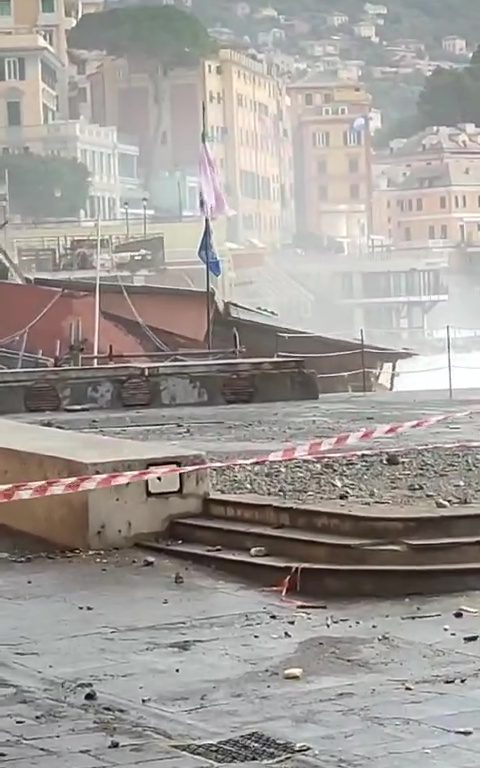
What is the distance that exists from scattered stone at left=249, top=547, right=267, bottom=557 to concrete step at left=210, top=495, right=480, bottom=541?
294mm

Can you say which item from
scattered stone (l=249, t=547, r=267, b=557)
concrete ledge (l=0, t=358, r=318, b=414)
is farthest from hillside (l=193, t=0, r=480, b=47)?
scattered stone (l=249, t=547, r=267, b=557)

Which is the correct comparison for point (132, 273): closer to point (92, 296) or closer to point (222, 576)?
point (92, 296)

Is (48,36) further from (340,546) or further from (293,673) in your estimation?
(293,673)

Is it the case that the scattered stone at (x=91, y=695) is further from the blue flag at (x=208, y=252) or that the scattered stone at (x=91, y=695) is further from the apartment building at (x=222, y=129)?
the apartment building at (x=222, y=129)

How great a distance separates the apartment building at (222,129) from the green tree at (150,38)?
0.67m

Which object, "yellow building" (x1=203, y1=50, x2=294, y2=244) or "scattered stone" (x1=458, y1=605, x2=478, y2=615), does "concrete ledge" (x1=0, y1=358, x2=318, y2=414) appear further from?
"yellow building" (x1=203, y1=50, x2=294, y2=244)

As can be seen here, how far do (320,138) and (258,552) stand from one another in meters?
78.6

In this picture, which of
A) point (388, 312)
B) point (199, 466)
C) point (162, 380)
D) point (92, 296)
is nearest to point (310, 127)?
point (388, 312)

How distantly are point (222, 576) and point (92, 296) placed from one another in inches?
1428

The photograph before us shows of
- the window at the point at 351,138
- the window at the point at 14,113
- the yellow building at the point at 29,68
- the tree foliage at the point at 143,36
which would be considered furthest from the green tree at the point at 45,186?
the window at the point at 351,138

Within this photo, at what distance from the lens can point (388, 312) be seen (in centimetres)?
7706

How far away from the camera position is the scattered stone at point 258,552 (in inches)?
372

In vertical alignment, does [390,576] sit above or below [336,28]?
below

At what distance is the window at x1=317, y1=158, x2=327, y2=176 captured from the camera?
8531 centimetres
